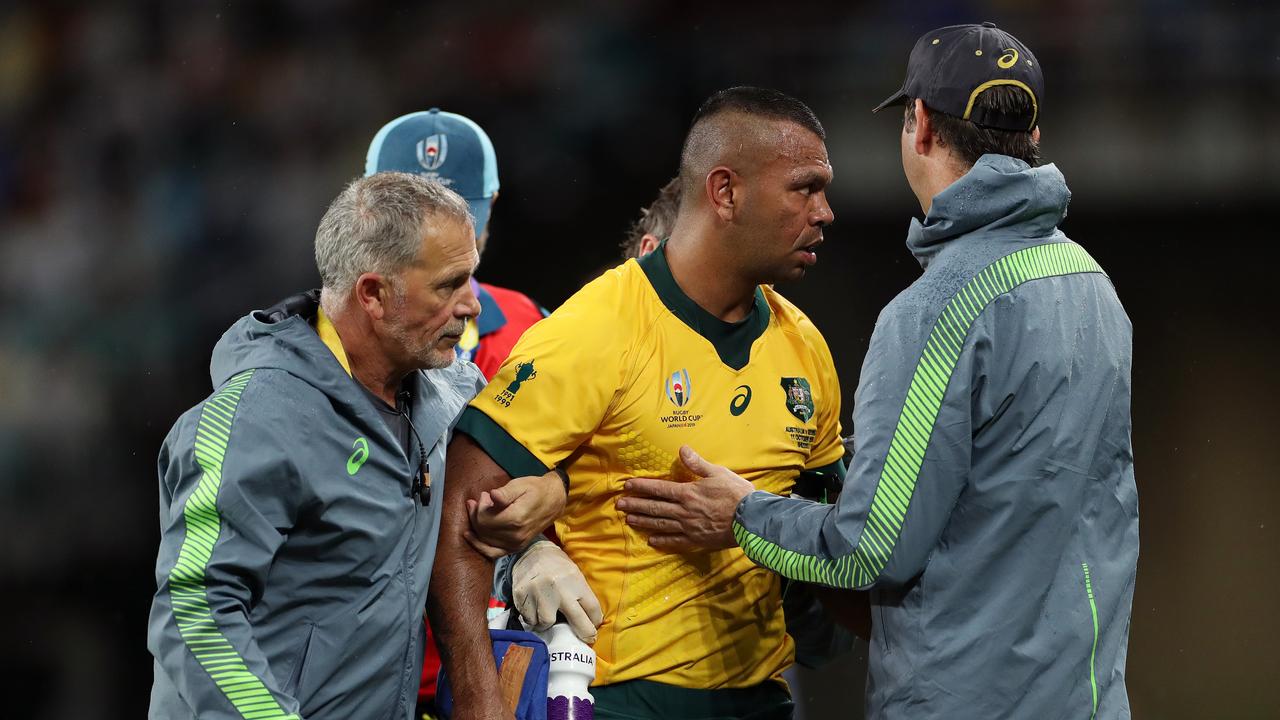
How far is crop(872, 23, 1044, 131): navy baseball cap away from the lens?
1.93m

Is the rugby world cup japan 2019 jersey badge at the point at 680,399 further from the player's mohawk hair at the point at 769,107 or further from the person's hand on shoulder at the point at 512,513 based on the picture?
the player's mohawk hair at the point at 769,107

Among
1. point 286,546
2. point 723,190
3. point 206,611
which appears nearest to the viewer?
point 206,611

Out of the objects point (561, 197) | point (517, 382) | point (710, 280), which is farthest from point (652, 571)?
point (561, 197)

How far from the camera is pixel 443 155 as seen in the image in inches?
117

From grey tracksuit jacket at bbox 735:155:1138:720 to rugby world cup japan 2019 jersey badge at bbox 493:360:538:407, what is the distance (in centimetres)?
53

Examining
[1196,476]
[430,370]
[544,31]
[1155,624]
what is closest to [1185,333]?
[1196,476]

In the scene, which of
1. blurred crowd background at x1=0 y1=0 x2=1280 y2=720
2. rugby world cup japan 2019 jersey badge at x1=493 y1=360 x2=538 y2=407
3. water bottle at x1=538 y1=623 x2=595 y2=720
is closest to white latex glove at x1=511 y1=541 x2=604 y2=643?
water bottle at x1=538 y1=623 x2=595 y2=720

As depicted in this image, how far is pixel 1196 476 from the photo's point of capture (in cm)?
518

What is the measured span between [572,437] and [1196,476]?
392 centimetres

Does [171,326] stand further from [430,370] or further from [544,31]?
[430,370]

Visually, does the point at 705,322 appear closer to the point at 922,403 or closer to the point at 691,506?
the point at 691,506

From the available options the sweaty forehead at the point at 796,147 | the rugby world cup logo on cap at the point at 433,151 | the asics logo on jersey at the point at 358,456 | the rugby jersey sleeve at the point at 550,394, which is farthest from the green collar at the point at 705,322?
the rugby world cup logo on cap at the point at 433,151

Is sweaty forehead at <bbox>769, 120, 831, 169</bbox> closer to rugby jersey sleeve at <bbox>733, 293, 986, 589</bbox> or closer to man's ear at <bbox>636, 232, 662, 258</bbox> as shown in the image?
rugby jersey sleeve at <bbox>733, 293, 986, 589</bbox>

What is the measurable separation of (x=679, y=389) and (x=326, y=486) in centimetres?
65
